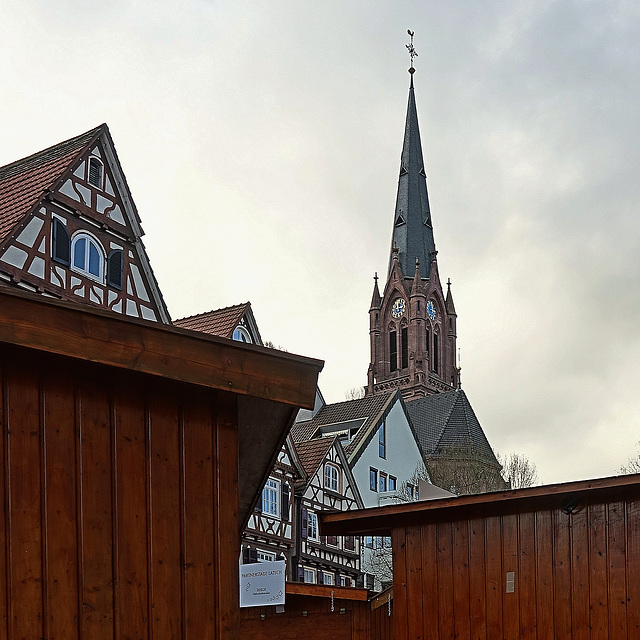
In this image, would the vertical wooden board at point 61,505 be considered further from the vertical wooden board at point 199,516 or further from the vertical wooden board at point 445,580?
the vertical wooden board at point 445,580

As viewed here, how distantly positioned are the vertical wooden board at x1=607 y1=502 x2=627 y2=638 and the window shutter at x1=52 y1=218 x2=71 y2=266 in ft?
35.8

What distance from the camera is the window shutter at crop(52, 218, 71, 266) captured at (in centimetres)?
1773

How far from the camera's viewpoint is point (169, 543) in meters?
5.21

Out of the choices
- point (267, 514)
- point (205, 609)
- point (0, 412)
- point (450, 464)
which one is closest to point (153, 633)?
point (205, 609)

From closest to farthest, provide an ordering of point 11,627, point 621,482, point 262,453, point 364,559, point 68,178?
1. point 11,627
2. point 262,453
3. point 621,482
4. point 68,178
5. point 364,559

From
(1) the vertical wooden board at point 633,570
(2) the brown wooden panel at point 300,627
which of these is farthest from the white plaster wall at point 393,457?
(1) the vertical wooden board at point 633,570

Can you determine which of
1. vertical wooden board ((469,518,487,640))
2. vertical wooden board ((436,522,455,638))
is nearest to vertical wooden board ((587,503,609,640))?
vertical wooden board ((469,518,487,640))

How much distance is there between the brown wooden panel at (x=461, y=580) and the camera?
1051 centimetres

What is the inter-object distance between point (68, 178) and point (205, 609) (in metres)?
14.1

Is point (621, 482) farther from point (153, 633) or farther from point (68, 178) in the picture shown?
point (68, 178)

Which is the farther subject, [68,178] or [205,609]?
[68,178]

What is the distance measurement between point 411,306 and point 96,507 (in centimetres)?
8642

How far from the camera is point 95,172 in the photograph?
1917cm

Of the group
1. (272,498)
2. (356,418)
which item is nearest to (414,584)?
(272,498)
